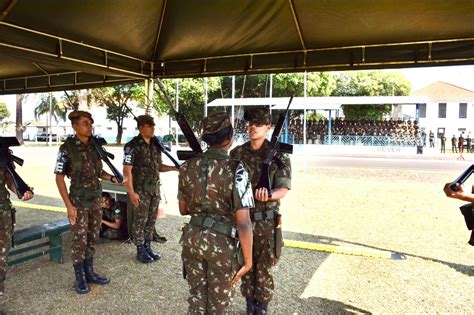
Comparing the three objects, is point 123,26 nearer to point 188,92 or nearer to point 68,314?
point 68,314

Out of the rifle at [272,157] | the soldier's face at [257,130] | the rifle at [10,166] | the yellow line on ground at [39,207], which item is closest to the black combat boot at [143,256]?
the rifle at [10,166]

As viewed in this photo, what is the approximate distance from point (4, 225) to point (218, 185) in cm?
212

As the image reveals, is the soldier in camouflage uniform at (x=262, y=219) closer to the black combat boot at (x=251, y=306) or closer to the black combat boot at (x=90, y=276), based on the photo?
the black combat boot at (x=251, y=306)

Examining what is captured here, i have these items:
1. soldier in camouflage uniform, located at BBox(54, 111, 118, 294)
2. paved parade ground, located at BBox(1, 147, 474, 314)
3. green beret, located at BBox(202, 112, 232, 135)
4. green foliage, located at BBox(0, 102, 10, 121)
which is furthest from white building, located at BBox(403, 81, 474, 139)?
green foliage, located at BBox(0, 102, 10, 121)

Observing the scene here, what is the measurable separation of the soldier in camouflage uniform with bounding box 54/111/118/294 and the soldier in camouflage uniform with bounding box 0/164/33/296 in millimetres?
519

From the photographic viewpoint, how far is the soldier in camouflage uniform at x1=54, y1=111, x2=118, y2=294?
402 cm

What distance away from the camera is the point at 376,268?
4.98 metres

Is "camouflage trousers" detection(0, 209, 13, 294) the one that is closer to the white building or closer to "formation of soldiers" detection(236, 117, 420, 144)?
"formation of soldiers" detection(236, 117, 420, 144)

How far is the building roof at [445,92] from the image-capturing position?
5191cm

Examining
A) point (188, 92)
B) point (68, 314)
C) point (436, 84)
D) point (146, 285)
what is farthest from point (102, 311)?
point (436, 84)

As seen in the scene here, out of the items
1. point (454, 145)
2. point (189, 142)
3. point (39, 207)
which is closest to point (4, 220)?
point (189, 142)

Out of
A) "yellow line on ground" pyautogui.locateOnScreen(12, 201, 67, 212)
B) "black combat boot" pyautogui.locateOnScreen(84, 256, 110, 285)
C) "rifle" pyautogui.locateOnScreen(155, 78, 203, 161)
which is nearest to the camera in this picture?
"rifle" pyautogui.locateOnScreen(155, 78, 203, 161)

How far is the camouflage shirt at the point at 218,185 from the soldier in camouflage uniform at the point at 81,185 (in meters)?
1.88

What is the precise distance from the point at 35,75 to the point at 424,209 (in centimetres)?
875
